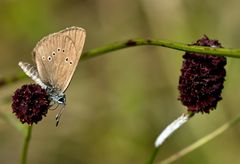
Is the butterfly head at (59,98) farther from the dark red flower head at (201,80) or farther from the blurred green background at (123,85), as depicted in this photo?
the blurred green background at (123,85)

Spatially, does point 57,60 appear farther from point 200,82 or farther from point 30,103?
point 200,82

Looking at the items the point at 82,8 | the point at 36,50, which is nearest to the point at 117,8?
the point at 82,8

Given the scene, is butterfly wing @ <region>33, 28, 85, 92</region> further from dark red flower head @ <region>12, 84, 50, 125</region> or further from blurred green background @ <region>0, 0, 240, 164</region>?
blurred green background @ <region>0, 0, 240, 164</region>

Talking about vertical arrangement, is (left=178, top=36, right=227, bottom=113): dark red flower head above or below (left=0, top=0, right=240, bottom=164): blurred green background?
below

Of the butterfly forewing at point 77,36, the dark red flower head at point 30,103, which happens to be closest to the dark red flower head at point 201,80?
the butterfly forewing at point 77,36

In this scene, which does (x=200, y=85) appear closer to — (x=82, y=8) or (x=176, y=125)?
(x=176, y=125)

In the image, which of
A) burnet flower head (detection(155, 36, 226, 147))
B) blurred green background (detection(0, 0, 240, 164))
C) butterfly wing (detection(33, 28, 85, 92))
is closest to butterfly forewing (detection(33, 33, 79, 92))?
butterfly wing (detection(33, 28, 85, 92))
